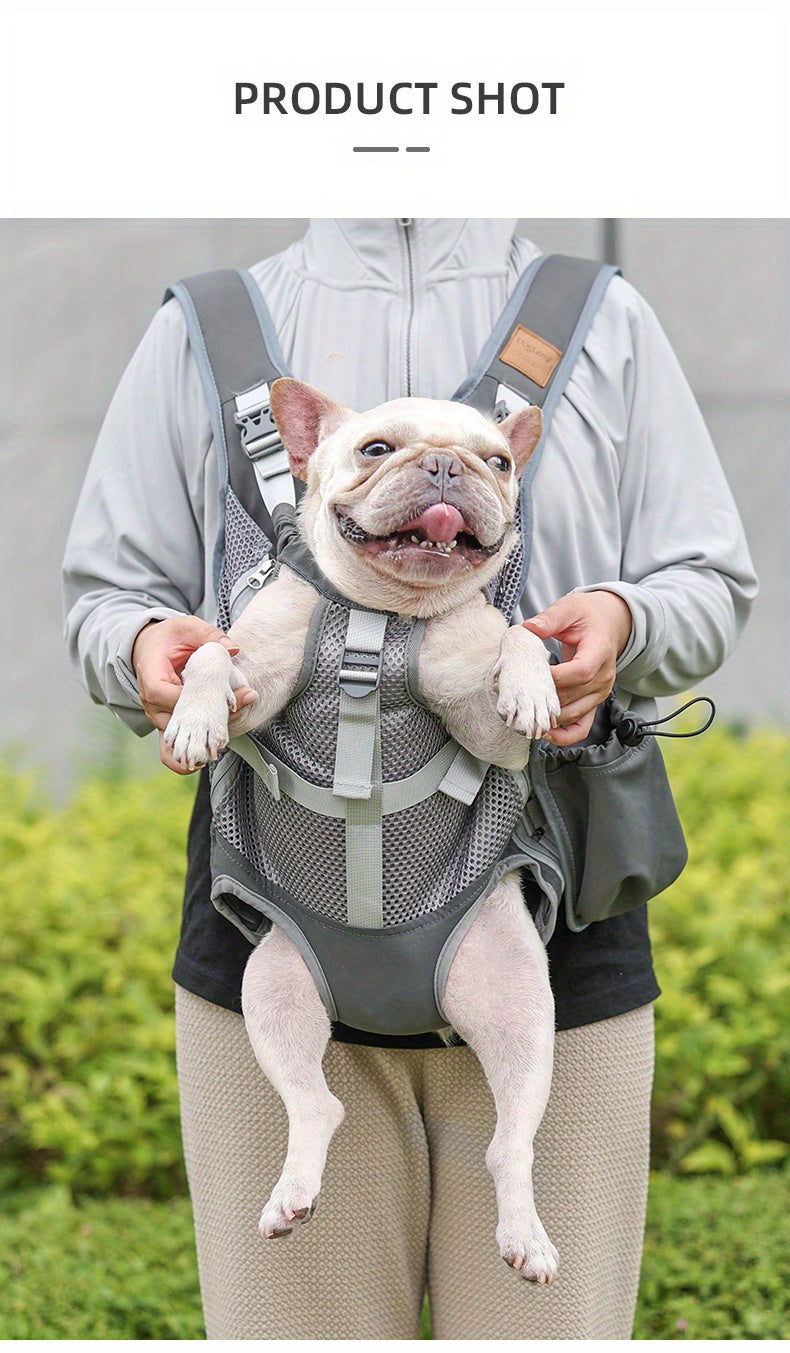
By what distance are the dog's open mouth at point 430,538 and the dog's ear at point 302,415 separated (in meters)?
0.15

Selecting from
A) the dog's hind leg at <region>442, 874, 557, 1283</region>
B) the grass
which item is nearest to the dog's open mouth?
the dog's hind leg at <region>442, 874, 557, 1283</region>

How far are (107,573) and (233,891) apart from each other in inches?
20.4

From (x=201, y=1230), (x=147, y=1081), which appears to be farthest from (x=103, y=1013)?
(x=201, y=1230)

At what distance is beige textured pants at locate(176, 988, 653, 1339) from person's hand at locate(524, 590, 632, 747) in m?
0.52

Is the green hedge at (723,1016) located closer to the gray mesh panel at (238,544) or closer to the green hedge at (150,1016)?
the green hedge at (150,1016)

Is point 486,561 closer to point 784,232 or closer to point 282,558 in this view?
point 282,558

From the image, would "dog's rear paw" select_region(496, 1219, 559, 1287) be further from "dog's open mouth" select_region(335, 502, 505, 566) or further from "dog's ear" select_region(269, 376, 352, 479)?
"dog's ear" select_region(269, 376, 352, 479)

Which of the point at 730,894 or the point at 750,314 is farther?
the point at 750,314

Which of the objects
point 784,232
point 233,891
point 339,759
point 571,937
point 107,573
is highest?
point 784,232

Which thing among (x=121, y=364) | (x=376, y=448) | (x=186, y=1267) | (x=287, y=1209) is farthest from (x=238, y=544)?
(x=121, y=364)

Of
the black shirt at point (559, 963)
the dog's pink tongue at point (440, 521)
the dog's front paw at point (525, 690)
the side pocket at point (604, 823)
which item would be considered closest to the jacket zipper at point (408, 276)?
the dog's pink tongue at point (440, 521)

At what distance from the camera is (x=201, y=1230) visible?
218 cm

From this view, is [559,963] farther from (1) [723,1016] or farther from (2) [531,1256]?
(1) [723,1016]

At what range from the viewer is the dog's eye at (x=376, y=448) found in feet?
5.91
